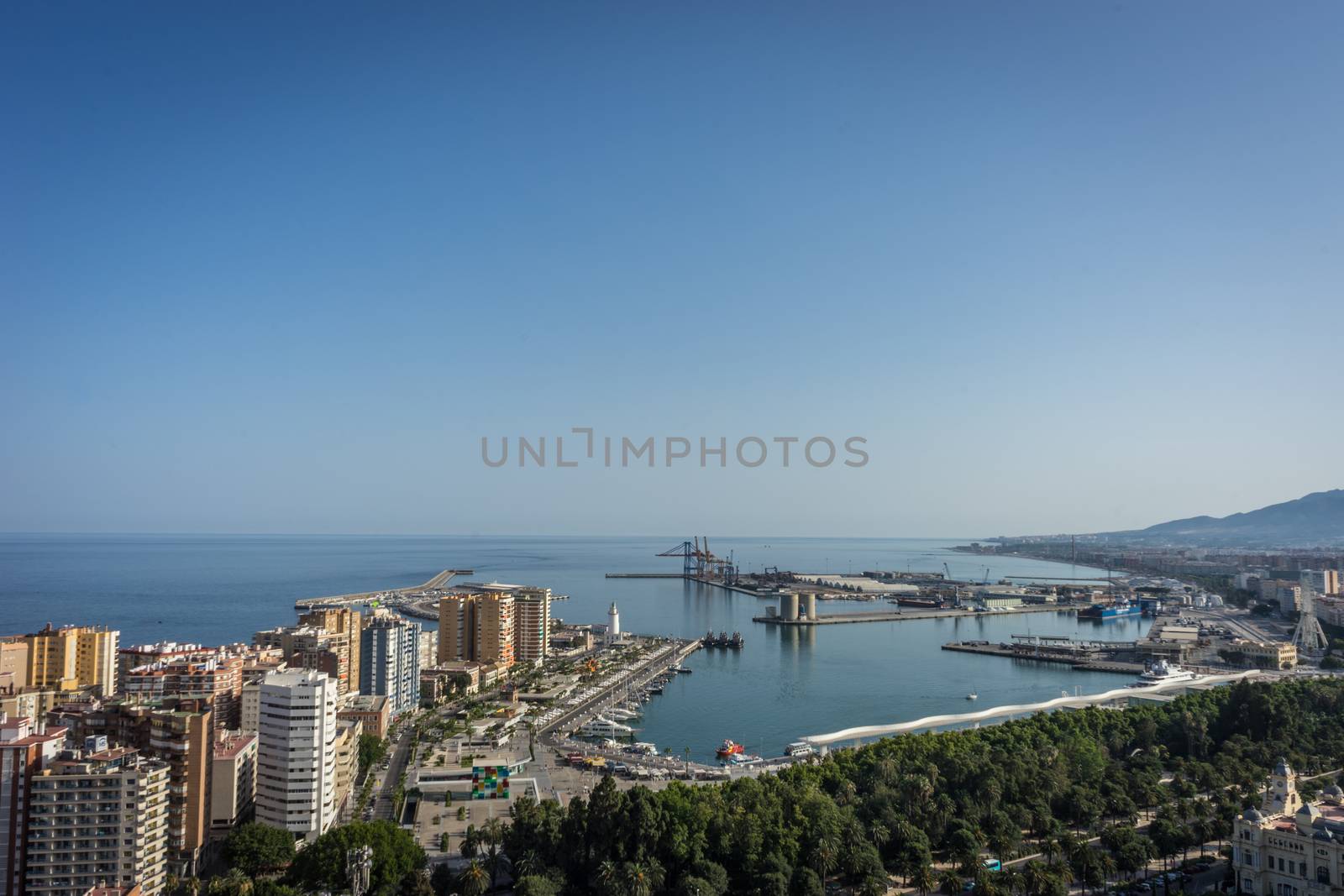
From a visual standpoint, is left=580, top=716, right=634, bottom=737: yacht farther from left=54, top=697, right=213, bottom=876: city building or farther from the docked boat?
left=54, top=697, right=213, bottom=876: city building

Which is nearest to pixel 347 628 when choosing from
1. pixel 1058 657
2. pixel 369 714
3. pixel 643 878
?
pixel 369 714

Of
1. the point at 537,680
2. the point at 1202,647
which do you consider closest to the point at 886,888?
the point at 537,680

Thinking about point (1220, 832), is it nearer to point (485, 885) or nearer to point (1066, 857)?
point (1066, 857)

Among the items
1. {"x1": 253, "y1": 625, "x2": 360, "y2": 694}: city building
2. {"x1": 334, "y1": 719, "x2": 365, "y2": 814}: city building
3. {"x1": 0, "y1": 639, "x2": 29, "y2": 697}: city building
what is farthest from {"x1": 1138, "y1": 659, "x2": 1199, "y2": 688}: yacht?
{"x1": 0, "y1": 639, "x2": 29, "y2": 697}: city building

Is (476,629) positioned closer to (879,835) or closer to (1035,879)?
(879,835)

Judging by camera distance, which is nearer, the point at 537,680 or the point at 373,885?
the point at 373,885

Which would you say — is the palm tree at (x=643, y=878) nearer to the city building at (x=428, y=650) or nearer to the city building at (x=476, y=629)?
the city building at (x=428, y=650)

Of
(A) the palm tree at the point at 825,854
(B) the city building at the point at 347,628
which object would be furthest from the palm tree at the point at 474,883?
(B) the city building at the point at 347,628
